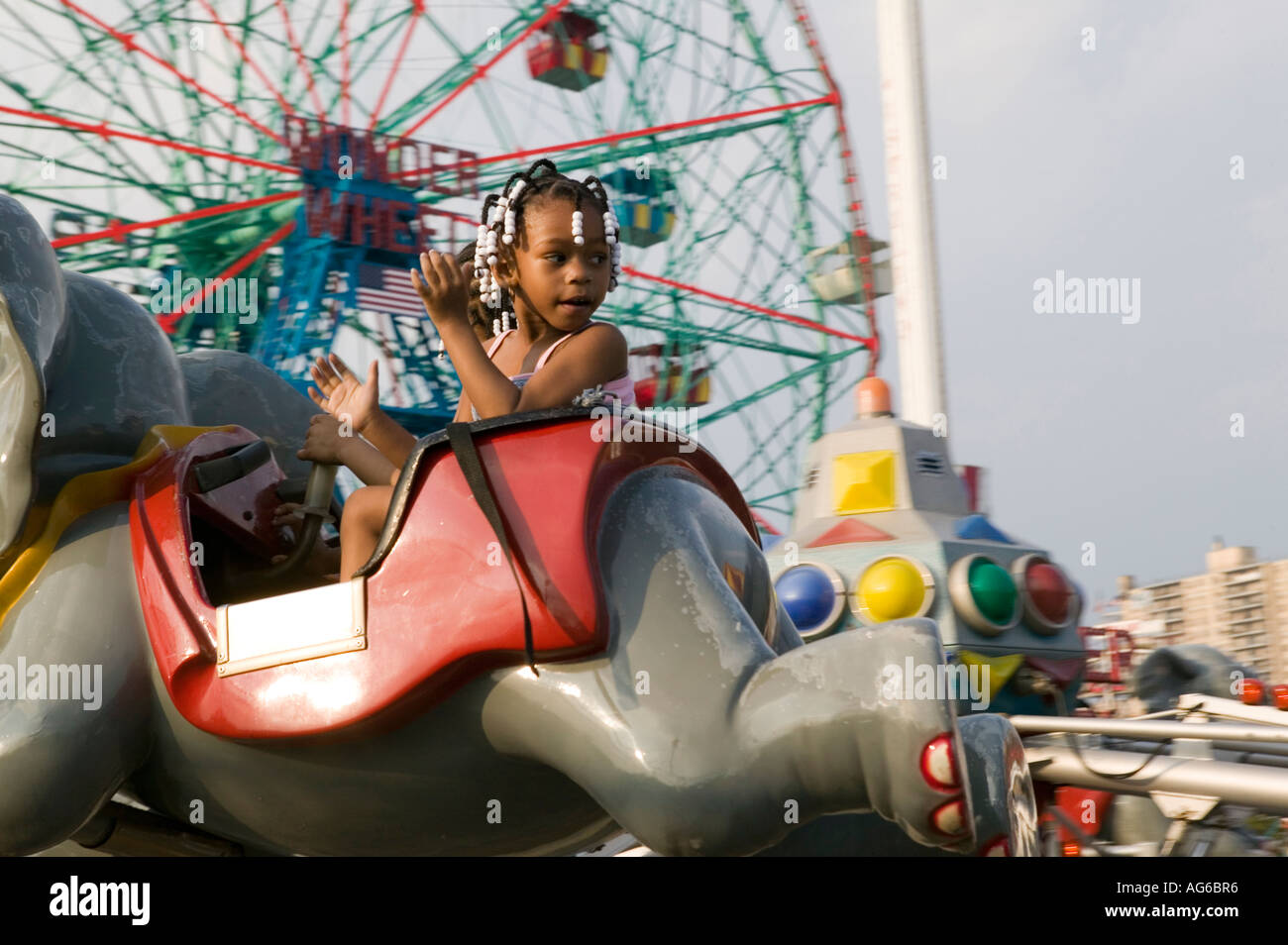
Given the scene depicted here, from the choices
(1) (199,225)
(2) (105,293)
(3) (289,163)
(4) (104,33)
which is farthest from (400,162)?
(2) (105,293)

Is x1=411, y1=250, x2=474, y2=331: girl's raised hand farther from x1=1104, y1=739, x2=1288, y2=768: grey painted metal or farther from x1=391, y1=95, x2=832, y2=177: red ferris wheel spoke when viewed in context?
x1=391, y1=95, x2=832, y2=177: red ferris wheel spoke

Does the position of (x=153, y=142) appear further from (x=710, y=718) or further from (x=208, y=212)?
(x=710, y=718)

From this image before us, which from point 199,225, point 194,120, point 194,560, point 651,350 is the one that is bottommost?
point 194,560

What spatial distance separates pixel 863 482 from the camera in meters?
5.19

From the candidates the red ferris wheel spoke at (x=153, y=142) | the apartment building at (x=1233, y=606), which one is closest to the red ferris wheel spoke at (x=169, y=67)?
the red ferris wheel spoke at (x=153, y=142)

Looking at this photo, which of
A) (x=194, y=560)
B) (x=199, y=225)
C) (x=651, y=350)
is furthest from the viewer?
(x=651, y=350)

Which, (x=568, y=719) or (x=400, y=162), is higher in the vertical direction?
(x=400, y=162)

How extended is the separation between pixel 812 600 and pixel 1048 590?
810 mm

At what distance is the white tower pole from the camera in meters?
8.52

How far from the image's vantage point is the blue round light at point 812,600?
470 centimetres
